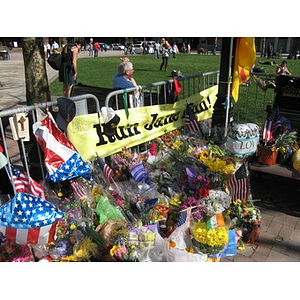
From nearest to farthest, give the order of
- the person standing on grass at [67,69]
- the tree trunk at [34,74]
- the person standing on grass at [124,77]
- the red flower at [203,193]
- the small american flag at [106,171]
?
the red flower at [203,193] → the small american flag at [106,171] → the person standing on grass at [124,77] → the tree trunk at [34,74] → the person standing on grass at [67,69]

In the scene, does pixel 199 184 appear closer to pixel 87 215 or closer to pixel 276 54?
pixel 87 215

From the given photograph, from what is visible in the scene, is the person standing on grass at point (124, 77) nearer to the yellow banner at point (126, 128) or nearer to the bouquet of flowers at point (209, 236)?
the yellow banner at point (126, 128)

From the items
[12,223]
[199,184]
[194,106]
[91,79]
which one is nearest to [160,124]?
[194,106]

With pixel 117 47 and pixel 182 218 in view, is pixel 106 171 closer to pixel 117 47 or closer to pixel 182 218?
pixel 182 218

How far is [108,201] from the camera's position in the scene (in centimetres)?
343

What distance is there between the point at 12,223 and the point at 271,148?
325cm

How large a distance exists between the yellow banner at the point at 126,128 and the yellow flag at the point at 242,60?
854 millimetres

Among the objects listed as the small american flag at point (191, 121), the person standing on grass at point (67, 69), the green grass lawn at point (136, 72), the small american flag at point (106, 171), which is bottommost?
the green grass lawn at point (136, 72)

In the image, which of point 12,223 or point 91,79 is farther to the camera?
point 91,79

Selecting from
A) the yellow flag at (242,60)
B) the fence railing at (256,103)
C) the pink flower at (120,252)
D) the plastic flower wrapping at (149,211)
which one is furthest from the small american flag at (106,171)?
the fence railing at (256,103)

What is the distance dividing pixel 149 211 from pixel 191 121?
240cm

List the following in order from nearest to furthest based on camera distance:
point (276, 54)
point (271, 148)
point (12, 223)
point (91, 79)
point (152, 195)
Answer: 1. point (12, 223)
2. point (152, 195)
3. point (271, 148)
4. point (91, 79)
5. point (276, 54)

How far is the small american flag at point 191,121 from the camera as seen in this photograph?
529 cm

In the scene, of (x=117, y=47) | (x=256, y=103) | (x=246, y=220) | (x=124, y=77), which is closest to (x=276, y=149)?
(x=246, y=220)
